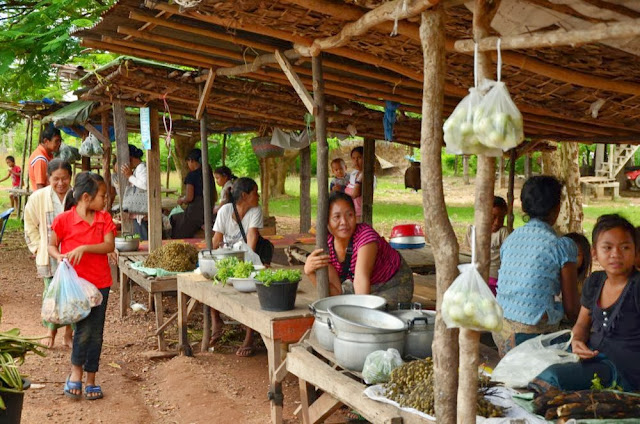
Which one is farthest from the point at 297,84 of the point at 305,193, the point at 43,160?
the point at 305,193

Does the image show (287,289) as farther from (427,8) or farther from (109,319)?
A: (109,319)

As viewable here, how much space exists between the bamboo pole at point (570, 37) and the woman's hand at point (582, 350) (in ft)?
5.02

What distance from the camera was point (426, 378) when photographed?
10.6 feet

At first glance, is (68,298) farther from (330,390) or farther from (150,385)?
(330,390)

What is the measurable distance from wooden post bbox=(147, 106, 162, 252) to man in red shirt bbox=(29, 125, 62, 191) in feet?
5.21

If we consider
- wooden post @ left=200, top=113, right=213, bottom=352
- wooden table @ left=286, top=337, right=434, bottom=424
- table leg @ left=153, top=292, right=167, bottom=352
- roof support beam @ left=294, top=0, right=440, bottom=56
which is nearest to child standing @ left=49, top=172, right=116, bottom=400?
table leg @ left=153, top=292, right=167, bottom=352

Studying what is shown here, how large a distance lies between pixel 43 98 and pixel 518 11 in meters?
11.4

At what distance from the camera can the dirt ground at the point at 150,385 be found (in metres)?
5.24

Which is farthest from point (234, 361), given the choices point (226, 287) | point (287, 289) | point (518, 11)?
point (518, 11)

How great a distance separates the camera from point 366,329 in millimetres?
3547

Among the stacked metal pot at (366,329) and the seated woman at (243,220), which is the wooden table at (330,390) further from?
the seated woman at (243,220)

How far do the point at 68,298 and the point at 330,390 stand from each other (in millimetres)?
2442

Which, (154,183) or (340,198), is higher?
(154,183)

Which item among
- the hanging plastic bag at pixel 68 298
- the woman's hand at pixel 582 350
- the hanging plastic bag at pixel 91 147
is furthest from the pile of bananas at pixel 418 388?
the hanging plastic bag at pixel 91 147
